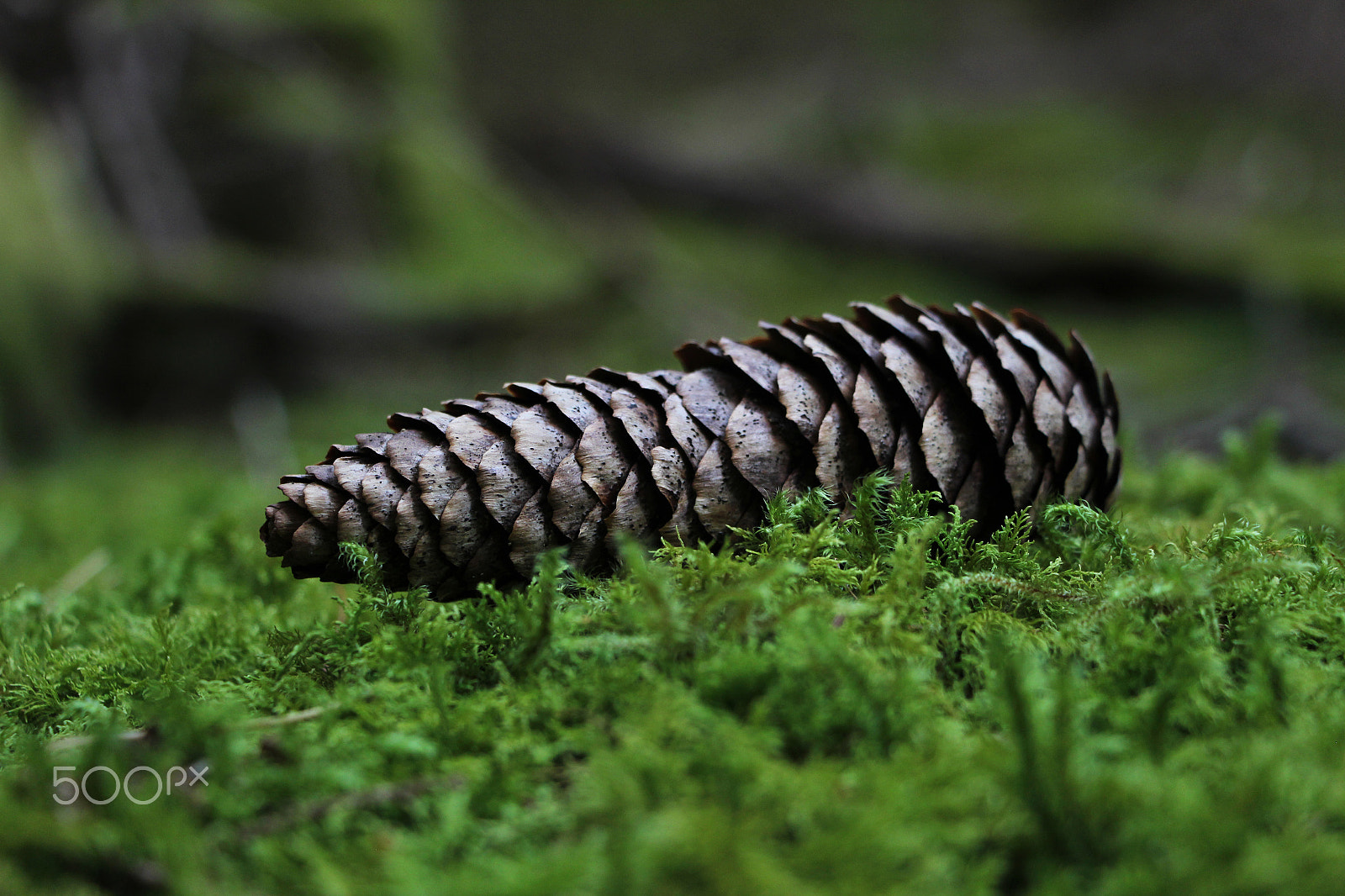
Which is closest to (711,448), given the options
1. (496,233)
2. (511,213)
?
(496,233)

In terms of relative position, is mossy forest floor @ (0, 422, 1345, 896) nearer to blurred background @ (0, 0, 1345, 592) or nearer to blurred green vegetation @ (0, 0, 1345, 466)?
blurred background @ (0, 0, 1345, 592)

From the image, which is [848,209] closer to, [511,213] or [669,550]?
[511,213]

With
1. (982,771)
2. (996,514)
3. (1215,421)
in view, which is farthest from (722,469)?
(1215,421)

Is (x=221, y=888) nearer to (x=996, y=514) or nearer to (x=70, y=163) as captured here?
(x=996, y=514)

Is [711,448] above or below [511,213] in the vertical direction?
below

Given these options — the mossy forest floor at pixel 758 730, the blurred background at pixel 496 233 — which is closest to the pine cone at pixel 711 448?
Result: the mossy forest floor at pixel 758 730

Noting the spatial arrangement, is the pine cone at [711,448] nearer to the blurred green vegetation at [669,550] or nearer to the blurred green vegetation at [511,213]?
the blurred green vegetation at [669,550]

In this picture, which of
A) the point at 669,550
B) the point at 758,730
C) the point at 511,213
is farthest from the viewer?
the point at 511,213
